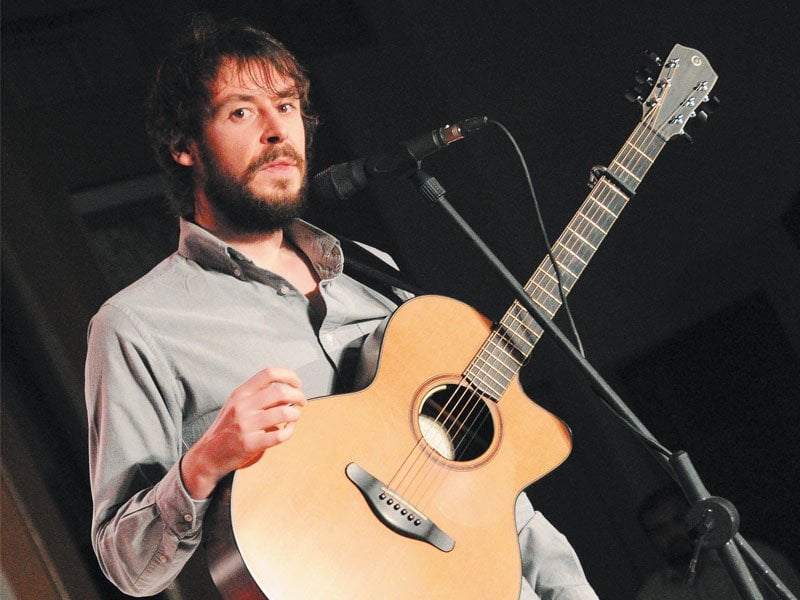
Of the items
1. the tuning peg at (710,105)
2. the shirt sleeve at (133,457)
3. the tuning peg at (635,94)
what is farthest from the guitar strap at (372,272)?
the tuning peg at (710,105)

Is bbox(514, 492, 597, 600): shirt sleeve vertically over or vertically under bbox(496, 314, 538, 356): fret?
under

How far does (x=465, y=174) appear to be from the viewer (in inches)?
71.7

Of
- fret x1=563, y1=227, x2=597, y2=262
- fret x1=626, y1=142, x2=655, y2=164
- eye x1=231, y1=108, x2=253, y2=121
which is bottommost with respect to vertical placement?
fret x1=563, y1=227, x2=597, y2=262

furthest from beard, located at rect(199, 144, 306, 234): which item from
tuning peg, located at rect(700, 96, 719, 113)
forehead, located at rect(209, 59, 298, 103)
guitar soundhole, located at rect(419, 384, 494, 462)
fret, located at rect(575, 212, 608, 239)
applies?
tuning peg, located at rect(700, 96, 719, 113)

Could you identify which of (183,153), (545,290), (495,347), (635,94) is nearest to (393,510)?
(495,347)

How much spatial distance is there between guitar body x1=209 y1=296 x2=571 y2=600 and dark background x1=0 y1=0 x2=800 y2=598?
24cm

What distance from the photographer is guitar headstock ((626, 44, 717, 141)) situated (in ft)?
5.43

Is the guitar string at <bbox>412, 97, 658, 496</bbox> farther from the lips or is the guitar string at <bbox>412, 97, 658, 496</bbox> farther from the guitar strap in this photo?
the lips

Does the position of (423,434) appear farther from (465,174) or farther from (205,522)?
(465,174)

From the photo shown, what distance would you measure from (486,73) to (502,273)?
65 cm

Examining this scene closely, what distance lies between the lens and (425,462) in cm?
136

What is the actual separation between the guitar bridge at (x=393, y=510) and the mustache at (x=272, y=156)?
54 centimetres

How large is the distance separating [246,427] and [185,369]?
10.5 inches

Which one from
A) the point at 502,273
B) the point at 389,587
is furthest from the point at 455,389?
the point at 389,587
